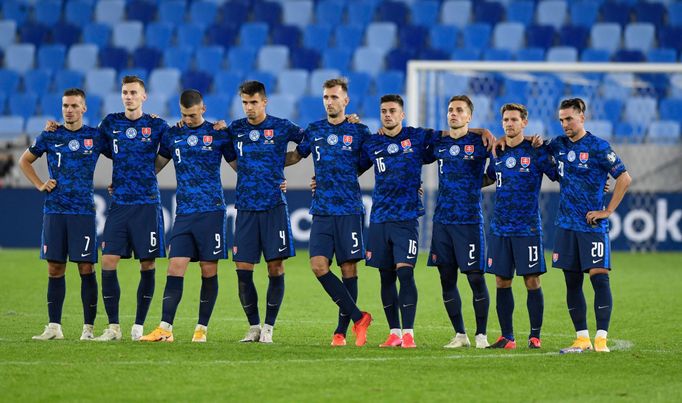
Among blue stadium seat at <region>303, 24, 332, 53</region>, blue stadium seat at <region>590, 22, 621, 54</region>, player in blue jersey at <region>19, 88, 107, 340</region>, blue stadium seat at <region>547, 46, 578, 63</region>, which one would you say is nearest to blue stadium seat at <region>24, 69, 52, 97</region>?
blue stadium seat at <region>303, 24, 332, 53</region>

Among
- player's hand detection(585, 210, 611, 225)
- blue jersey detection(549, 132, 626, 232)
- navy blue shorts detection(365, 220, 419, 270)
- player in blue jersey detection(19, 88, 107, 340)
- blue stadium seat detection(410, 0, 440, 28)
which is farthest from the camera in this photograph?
blue stadium seat detection(410, 0, 440, 28)

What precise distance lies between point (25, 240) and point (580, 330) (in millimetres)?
12909

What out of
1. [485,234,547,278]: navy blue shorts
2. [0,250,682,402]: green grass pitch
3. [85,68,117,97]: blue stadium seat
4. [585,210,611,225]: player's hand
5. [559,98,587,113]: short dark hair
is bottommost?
[0,250,682,402]: green grass pitch

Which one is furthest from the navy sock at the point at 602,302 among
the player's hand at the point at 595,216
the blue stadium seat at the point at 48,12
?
the blue stadium seat at the point at 48,12

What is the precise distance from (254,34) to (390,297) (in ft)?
51.2

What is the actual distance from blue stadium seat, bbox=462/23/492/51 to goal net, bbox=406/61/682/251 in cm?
211

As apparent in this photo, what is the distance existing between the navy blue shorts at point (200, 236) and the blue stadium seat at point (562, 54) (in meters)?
14.7

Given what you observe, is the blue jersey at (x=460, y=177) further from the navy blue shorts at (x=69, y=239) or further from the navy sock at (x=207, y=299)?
the navy blue shorts at (x=69, y=239)

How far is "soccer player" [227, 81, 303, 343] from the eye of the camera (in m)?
9.38

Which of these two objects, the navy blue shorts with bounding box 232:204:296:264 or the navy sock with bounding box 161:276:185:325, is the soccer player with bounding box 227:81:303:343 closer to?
the navy blue shorts with bounding box 232:204:296:264

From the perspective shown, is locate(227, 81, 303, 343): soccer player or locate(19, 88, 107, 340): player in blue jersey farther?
locate(19, 88, 107, 340): player in blue jersey

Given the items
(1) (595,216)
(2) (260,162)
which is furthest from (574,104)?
(2) (260,162)

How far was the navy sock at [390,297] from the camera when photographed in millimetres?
9297

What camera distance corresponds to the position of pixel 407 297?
9156mm
